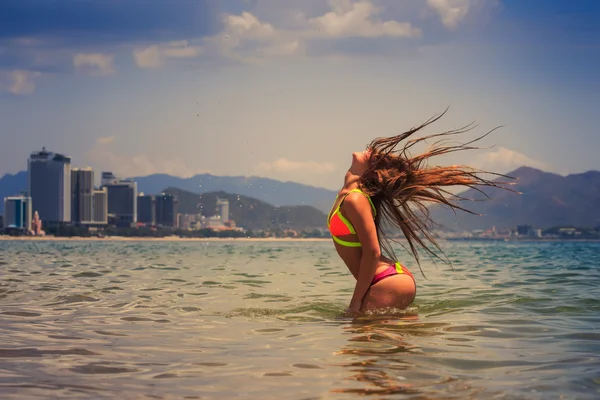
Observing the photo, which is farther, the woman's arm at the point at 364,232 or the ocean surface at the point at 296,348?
the woman's arm at the point at 364,232

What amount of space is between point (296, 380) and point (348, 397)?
663 millimetres

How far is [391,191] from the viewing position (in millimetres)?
8453

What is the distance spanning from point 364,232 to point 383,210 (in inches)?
26.9

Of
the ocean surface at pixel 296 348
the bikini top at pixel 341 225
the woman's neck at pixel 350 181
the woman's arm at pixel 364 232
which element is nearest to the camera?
the ocean surface at pixel 296 348

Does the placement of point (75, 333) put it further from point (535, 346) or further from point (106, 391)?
point (535, 346)

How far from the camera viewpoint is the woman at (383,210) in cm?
812

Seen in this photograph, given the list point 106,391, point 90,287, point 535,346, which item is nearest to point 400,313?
point 535,346

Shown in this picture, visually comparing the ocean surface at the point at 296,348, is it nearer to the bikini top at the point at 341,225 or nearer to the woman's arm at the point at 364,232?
the woman's arm at the point at 364,232

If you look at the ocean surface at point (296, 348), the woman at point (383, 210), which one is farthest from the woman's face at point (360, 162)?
the ocean surface at point (296, 348)

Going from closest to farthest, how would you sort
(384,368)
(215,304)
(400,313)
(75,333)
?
1. (384,368)
2. (75,333)
3. (400,313)
4. (215,304)

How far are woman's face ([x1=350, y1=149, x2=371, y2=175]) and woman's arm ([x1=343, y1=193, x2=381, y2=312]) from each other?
1.51 feet

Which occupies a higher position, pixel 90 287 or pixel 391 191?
pixel 391 191

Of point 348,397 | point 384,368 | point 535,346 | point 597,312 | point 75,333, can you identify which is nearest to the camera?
point 348,397

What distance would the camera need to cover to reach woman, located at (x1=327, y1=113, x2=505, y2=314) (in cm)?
812
